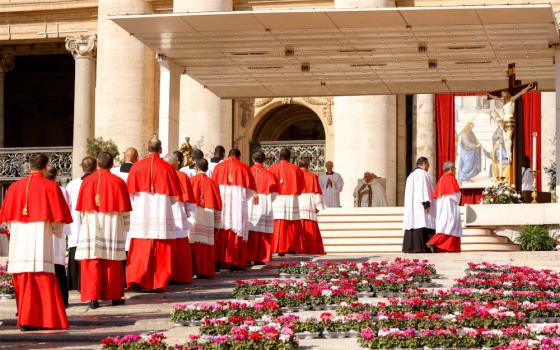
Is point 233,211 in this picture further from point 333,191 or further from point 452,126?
point 452,126

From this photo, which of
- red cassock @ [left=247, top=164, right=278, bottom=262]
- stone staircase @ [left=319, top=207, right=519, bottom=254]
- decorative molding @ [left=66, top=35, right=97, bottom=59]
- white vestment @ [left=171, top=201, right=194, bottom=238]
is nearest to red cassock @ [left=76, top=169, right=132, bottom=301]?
white vestment @ [left=171, top=201, right=194, bottom=238]

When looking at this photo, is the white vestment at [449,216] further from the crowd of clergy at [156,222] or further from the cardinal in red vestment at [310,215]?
the cardinal in red vestment at [310,215]

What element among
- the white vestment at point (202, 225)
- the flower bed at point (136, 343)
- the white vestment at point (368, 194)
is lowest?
the flower bed at point (136, 343)

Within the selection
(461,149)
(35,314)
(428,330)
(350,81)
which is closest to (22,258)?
(35,314)

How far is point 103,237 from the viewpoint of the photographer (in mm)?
14148

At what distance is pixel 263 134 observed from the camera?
124 ft

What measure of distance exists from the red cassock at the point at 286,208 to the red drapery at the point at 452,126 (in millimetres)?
12703

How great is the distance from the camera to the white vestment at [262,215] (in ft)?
62.8

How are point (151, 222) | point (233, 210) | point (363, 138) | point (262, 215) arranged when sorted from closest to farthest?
point (151, 222), point (233, 210), point (262, 215), point (363, 138)

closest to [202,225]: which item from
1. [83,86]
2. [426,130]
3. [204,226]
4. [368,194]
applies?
[204,226]

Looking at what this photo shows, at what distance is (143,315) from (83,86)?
24.0 meters

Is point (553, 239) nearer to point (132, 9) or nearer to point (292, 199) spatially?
point (292, 199)

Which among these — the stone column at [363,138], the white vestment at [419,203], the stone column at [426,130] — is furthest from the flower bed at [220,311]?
the stone column at [426,130]

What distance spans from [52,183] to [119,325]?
1549mm
